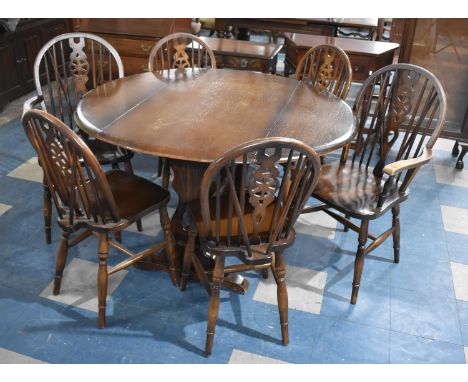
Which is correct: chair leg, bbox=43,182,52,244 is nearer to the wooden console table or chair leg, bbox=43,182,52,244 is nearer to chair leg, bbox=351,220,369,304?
chair leg, bbox=351,220,369,304

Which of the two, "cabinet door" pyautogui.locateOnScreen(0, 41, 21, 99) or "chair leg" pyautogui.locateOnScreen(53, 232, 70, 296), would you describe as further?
"cabinet door" pyautogui.locateOnScreen(0, 41, 21, 99)

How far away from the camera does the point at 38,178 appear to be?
3004 mm

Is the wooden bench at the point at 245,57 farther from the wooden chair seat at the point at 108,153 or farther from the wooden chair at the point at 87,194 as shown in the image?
the wooden chair at the point at 87,194


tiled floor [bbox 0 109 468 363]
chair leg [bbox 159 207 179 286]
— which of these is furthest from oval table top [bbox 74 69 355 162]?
tiled floor [bbox 0 109 468 363]

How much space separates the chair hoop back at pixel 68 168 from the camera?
5.20 ft

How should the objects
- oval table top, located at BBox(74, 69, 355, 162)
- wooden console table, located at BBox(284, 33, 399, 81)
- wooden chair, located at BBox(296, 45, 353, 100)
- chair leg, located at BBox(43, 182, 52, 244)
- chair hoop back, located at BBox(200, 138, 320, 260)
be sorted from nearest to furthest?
chair hoop back, located at BBox(200, 138, 320, 260) → oval table top, located at BBox(74, 69, 355, 162) → chair leg, located at BBox(43, 182, 52, 244) → wooden chair, located at BBox(296, 45, 353, 100) → wooden console table, located at BBox(284, 33, 399, 81)

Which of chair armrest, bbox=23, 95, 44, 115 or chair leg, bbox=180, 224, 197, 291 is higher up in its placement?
chair armrest, bbox=23, 95, 44, 115

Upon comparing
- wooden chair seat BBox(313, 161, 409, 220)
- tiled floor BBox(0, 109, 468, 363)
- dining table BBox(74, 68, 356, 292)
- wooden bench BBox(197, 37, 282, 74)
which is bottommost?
tiled floor BBox(0, 109, 468, 363)

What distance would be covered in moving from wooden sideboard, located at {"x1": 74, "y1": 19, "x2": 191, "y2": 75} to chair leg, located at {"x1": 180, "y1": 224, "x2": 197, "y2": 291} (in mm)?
2188

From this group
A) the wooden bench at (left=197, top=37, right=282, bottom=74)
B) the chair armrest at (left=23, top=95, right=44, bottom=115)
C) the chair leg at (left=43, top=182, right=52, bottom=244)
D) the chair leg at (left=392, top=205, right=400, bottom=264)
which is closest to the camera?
the chair armrest at (left=23, top=95, right=44, bottom=115)

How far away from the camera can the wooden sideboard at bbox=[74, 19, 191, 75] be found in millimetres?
3785

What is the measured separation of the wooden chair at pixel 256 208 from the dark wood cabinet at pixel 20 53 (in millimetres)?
2821
